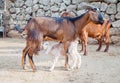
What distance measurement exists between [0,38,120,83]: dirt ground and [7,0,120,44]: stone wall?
2.83m

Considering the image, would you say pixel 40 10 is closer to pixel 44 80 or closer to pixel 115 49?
pixel 115 49

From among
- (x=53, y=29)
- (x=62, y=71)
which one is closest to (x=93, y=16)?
(x=53, y=29)

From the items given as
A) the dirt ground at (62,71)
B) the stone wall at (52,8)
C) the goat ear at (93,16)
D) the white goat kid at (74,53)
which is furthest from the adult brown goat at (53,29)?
the stone wall at (52,8)

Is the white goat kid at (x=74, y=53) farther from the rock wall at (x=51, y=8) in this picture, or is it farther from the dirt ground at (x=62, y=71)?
the rock wall at (x=51, y=8)

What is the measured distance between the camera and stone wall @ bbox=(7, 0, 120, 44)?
10.9 meters

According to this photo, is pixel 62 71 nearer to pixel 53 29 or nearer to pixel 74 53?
pixel 74 53

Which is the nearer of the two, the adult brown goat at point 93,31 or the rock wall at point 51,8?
the adult brown goat at point 93,31

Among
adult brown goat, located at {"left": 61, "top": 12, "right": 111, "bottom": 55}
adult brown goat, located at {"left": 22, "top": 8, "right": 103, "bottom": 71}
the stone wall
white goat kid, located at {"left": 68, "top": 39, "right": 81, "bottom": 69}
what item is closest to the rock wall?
the stone wall

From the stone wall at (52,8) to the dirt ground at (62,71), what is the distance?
9.28ft

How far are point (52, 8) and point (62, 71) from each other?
581cm

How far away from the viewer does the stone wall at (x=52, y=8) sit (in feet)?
35.7

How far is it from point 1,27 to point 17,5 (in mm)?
1219

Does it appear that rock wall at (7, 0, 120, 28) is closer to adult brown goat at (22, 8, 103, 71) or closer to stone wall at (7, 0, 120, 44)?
stone wall at (7, 0, 120, 44)

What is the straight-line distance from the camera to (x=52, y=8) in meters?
11.9
